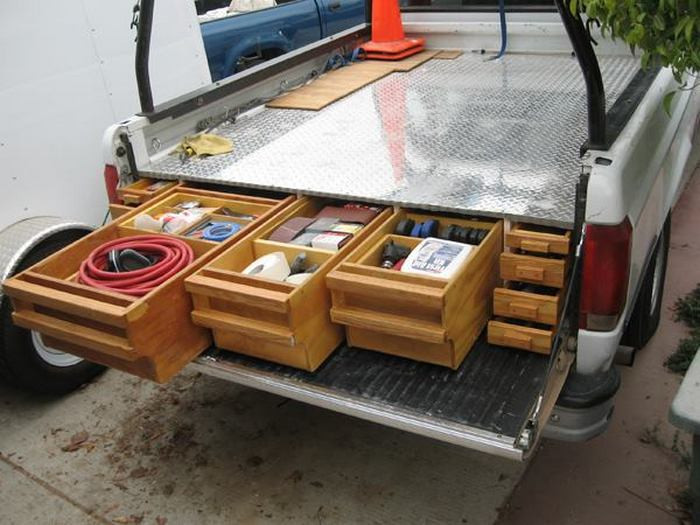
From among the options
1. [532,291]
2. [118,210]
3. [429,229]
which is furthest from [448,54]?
[532,291]

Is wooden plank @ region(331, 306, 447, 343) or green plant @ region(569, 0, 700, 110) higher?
green plant @ region(569, 0, 700, 110)

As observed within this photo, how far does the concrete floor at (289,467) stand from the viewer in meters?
2.88

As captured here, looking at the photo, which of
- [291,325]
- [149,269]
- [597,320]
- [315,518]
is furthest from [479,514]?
[149,269]

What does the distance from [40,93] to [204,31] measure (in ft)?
8.00

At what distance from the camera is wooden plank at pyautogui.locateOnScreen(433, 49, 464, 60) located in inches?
197

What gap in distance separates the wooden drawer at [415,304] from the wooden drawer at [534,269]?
0.09 metres

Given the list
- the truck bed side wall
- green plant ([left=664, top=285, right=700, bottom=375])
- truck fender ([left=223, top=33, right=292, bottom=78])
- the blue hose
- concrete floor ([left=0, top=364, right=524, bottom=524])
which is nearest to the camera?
the truck bed side wall

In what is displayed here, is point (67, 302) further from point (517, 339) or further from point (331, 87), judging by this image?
point (331, 87)

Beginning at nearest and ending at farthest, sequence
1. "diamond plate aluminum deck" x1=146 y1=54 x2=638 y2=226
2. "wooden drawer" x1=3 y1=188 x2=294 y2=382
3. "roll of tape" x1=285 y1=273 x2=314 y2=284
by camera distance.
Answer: "wooden drawer" x1=3 y1=188 x2=294 y2=382 → "roll of tape" x1=285 y1=273 x2=314 y2=284 → "diamond plate aluminum deck" x1=146 y1=54 x2=638 y2=226

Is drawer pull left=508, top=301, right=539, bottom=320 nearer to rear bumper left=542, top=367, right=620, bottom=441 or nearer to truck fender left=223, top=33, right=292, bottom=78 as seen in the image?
rear bumper left=542, top=367, right=620, bottom=441

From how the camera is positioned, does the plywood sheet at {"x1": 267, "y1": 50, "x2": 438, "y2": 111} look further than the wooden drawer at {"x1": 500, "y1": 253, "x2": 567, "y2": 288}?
Yes

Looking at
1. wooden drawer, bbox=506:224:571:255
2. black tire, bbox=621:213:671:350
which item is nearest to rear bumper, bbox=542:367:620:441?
wooden drawer, bbox=506:224:571:255

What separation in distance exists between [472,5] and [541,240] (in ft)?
10.4

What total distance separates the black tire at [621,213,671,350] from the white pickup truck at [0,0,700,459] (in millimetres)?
17
